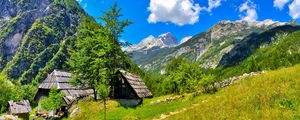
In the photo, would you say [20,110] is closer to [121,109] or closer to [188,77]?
[188,77]

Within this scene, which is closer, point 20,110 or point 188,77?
point 188,77

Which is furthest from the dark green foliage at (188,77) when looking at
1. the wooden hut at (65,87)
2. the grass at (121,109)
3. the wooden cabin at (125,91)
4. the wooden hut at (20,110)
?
the wooden hut at (20,110)

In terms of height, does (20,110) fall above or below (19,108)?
below

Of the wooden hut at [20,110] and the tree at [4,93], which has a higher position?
the tree at [4,93]

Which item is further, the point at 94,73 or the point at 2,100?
the point at 2,100

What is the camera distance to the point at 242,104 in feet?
48.1

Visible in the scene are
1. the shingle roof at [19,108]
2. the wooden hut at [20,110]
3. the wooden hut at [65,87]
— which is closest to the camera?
the wooden hut at [65,87]

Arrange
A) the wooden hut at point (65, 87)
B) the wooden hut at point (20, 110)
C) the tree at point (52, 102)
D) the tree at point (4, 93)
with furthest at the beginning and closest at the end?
the tree at point (4, 93)
the wooden hut at point (20, 110)
the wooden hut at point (65, 87)
the tree at point (52, 102)

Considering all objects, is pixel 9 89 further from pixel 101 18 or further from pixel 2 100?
pixel 101 18

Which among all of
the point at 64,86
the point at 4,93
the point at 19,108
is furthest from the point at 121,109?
the point at 4,93

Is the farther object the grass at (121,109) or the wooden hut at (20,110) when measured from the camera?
the wooden hut at (20,110)

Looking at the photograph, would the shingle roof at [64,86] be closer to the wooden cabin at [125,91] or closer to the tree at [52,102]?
the tree at [52,102]

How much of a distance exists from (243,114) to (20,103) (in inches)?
2676

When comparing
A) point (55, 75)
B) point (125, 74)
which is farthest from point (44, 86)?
point (125, 74)
